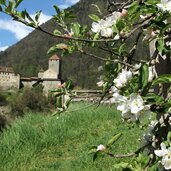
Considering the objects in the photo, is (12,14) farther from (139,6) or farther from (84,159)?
(84,159)

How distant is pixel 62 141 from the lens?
6.43 m

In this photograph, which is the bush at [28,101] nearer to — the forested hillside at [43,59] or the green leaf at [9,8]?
the forested hillside at [43,59]

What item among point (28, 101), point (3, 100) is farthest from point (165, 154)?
point (3, 100)

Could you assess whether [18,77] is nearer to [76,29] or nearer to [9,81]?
[9,81]

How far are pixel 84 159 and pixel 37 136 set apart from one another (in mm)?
1342

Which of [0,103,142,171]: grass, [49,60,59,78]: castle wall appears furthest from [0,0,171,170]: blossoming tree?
[49,60,59,78]: castle wall

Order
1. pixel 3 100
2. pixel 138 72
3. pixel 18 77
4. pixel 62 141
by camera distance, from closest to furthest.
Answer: pixel 138 72
pixel 62 141
pixel 3 100
pixel 18 77

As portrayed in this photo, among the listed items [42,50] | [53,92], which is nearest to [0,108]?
[42,50]

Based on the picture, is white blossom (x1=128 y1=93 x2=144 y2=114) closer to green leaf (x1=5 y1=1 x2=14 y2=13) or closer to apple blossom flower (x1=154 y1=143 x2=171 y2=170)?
apple blossom flower (x1=154 y1=143 x2=171 y2=170)

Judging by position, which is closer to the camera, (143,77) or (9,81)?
(143,77)

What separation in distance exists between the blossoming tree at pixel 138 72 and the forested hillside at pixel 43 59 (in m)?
64.7

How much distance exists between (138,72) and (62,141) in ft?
16.8

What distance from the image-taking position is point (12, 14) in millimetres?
1524

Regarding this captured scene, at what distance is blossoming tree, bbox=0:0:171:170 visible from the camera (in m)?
1.13
